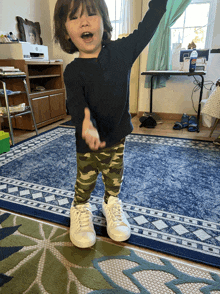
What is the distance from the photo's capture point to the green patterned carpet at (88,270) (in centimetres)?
70

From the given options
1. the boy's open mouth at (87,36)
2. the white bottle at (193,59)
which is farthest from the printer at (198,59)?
the boy's open mouth at (87,36)

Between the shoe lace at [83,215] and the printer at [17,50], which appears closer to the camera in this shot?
the shoe lace at [83,215]

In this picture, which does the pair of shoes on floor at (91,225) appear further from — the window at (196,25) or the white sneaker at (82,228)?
the window at (196,25)

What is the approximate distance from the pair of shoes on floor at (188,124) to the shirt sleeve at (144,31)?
6.07ft

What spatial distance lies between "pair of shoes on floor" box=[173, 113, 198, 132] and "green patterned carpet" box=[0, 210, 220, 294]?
189 centimetres

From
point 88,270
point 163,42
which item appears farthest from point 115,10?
point 88,270

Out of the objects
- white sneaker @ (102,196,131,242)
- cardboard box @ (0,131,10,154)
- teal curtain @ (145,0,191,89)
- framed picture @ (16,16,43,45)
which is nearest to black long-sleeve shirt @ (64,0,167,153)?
white sneaker @ (102,196,131,242)

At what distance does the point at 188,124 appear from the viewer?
2.57 metres

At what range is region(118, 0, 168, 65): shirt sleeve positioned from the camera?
0.73 meters

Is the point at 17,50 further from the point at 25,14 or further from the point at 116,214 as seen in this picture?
the point at 116,214

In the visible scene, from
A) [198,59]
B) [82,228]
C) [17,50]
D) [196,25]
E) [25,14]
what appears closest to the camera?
[82,228]

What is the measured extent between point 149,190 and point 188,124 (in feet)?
5.14

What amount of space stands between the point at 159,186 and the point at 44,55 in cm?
224

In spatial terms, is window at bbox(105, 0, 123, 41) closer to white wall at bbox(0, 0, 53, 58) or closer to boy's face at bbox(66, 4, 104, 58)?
white wall at bbox(0, 0, 53, 58)
